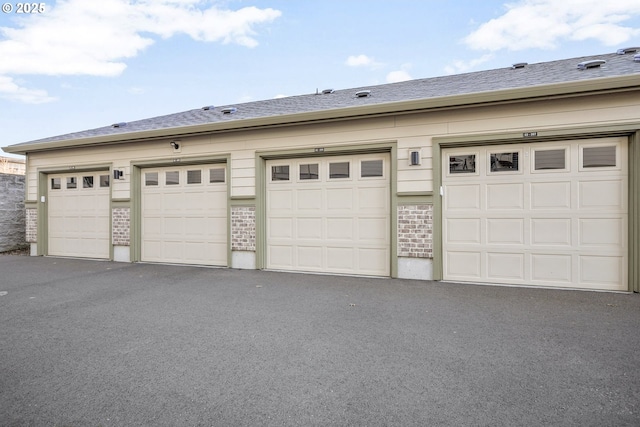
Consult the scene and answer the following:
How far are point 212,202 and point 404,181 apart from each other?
4.11 m

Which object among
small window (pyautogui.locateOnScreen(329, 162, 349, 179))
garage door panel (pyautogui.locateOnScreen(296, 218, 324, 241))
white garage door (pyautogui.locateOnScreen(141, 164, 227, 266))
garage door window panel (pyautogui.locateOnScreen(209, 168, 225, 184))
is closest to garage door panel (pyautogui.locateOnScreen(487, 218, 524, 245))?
small window (pyautogui.locateOnScreen(329, 162, 349, 179))

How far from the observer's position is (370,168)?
233 inches

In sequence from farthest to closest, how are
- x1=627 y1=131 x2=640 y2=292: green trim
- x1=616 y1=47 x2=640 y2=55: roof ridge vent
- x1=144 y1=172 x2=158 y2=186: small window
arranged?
x1=144 y1=172 x2=158 y2=186: small window
x1=616 y1=47 x2=640 y2=55: roof ridge vent
x1=627 y1=131 x2=640 y2=292: green trim

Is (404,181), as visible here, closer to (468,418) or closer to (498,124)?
(498,124)

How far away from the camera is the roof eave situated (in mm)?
4406

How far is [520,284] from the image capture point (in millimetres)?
5109

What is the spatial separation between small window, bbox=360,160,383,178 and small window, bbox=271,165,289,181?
1540 mm

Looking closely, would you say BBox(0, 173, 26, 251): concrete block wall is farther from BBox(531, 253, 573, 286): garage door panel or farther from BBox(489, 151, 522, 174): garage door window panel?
BBox(531, 253, 573, 286): garage door panel

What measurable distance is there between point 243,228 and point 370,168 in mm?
2850

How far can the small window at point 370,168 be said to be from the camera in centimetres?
586

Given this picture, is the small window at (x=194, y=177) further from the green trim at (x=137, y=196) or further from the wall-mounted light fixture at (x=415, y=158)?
the wall-mounted light fixture at (x=415, y=158)

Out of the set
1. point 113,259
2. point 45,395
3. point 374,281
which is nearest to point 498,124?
point 374,281

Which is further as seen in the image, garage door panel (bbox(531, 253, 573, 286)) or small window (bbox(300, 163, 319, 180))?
small window (bbox(300, 163, 319, 180))

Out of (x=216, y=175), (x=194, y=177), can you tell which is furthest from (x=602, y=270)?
(x=194, y=177)
